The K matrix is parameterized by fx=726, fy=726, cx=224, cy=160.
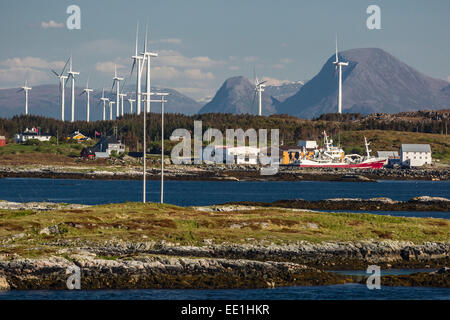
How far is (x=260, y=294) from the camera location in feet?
136

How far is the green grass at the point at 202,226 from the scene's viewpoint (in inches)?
2109

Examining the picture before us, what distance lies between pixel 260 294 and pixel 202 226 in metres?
17.6

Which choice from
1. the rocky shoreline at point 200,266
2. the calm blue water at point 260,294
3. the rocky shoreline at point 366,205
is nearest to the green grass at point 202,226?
the rocky shoreline at point 200,266

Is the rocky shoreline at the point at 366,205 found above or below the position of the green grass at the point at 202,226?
below

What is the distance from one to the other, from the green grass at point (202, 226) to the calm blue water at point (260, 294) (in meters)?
10.0

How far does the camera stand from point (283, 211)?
70938mm

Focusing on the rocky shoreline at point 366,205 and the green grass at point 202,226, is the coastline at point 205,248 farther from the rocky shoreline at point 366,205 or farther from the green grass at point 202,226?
the rocky shoreline at point 366,205

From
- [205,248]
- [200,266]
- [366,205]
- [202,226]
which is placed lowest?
[366,205]

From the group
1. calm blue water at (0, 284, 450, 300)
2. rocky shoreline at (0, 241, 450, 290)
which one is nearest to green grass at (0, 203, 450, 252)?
rocky shoreline at (0, 241, 450, 290)

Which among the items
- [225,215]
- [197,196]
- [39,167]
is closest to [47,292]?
[225,215]

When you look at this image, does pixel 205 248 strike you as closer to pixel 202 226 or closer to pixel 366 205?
pixel 202 226

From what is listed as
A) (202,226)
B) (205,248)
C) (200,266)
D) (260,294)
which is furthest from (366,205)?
(260,294)
